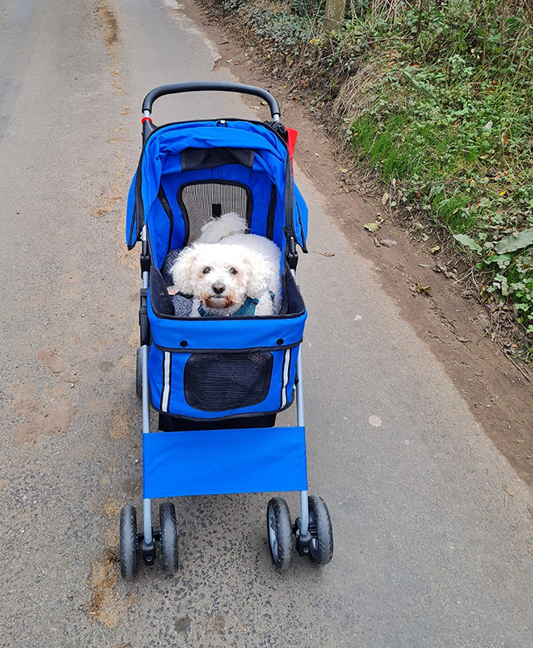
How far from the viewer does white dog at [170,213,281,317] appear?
2488mm

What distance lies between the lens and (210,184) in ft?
10.9

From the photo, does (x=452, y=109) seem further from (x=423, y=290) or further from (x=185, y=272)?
(x=185, y=272)

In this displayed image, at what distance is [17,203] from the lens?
5.07 metres

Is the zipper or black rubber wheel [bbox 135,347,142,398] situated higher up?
the zipper

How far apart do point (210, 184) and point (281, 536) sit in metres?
2.24

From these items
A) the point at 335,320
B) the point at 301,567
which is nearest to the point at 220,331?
the point at 301,567

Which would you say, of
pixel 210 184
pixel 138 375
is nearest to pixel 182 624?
pixel 138 375

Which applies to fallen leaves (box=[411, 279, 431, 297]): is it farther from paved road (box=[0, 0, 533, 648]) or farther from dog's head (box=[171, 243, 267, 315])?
dog's head (box=[171, 243, 267, 315])

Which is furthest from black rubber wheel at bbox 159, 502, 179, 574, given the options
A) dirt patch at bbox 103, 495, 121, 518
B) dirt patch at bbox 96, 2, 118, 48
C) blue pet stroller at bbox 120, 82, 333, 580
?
dirt patch at bbox 96, 2, 118, 48

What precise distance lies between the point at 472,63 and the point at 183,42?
595cm

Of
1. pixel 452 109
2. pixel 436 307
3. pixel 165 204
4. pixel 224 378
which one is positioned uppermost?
pixel 452 109

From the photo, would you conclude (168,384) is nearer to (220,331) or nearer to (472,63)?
(220,331)

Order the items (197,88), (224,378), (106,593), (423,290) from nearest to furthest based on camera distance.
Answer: (224,378) → (106,593) → (197,88) → (423,290)

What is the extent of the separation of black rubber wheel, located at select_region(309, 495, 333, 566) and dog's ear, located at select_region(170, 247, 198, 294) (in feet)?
4.27
